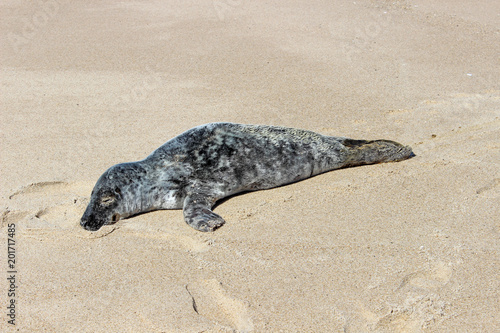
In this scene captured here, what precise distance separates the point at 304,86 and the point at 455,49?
3.13m

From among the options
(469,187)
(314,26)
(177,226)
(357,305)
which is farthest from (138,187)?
(314,26)

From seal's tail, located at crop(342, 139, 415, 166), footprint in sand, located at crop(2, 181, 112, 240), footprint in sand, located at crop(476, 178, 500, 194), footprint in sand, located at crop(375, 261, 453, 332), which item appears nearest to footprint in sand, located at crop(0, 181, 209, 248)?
footprint in sand, located at crop(2, 181, 112, 240)

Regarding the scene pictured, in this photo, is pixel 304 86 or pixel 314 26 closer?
pixel 304 86

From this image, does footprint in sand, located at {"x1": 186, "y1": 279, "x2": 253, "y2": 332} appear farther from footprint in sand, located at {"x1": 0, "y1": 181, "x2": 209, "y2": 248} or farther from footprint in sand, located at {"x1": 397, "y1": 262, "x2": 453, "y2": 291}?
footprint in sand, located at {"x1": 397, "y1": 262, "x2": 453, "y2": 291}

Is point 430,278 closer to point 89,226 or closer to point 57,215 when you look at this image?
point 89,226

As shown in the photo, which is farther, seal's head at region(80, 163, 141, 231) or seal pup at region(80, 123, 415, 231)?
seal pup at region(80, 123, 415, 231)

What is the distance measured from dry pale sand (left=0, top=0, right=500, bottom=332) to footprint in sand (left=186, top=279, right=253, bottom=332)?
1cm

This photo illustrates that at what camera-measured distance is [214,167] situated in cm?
485

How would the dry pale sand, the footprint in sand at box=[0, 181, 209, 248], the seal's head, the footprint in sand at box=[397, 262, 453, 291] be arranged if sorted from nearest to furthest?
1. the dry pale sand
2. the footprint in sand at box=[397, 262, 453, 291]
3. the footprint in sand at box=[0, 181, 209, 248]
4. the seal's head

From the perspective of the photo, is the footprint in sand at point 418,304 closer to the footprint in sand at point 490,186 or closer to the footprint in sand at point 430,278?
the footprint in sand at point 430,278

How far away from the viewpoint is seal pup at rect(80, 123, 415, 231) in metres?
4.43

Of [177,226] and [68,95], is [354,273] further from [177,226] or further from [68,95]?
[68,95]

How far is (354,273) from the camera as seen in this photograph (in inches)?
141

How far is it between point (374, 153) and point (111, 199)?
2789 mm
